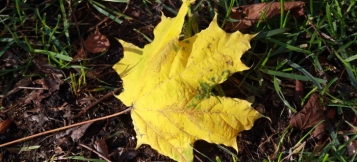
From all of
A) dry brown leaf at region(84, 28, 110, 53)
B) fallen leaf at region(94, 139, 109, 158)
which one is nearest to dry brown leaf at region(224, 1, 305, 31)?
dry brown leaf at region(84, 28, 110, 53)

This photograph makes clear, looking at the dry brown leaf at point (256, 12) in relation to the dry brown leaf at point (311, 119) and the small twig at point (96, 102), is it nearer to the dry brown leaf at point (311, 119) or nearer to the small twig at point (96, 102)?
the dry brown leaf at point (311, 119)

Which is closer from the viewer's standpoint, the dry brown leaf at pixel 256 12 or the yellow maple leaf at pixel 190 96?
the yellow maple leaf at pixel 190 96

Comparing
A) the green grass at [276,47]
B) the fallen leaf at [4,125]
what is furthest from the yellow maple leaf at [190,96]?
the fallen leaf at [4,125]

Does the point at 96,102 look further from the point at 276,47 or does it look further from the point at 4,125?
the point at 276,47

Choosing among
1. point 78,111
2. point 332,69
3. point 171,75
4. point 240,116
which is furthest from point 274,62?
point 78,111

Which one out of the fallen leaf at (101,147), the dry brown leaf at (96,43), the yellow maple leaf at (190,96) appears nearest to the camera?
the yellow maple leaf at (190,96)
